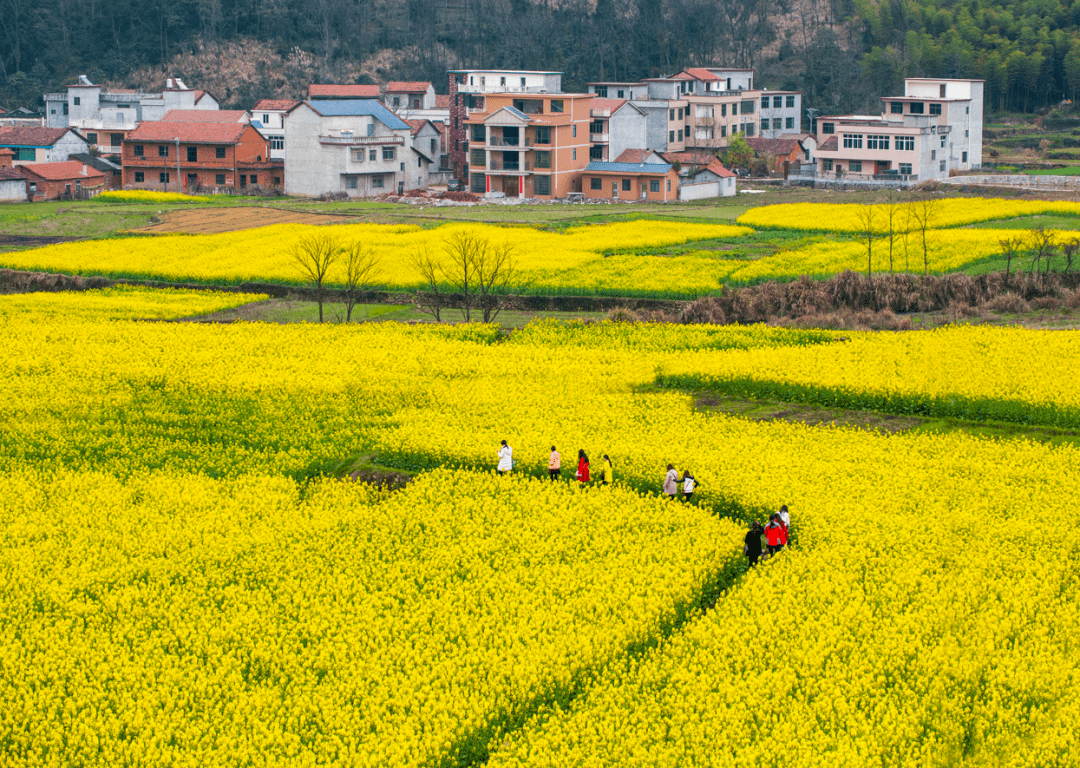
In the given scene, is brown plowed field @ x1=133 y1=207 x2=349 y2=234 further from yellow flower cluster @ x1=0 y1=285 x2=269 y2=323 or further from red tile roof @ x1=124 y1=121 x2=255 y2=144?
yellow flower cluster @ x1=0 y1=285 x2=269 y2=323

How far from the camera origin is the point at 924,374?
36156 mm

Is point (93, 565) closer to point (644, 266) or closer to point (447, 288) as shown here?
point (447, 288)

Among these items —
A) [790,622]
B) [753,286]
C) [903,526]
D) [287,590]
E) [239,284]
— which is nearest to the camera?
[790,622]

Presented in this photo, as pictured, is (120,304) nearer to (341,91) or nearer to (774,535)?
(774,535)

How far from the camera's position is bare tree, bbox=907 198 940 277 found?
193 feet

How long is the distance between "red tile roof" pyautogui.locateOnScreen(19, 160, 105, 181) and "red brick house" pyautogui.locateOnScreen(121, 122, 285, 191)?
3.15 meters

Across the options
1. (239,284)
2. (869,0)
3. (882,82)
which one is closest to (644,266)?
(239,284)

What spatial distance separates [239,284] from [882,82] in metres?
91.6

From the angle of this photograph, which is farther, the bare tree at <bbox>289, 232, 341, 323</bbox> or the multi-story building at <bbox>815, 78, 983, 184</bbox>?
the multi-story building at <bbox>815, 78, 983, 184</bbox>

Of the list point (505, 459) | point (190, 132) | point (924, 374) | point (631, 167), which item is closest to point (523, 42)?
point (190, 132)

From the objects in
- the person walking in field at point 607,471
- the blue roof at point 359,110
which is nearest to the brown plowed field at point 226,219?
the blue roof at point 359,110

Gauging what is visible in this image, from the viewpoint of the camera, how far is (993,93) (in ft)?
417

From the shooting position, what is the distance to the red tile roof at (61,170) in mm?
93375

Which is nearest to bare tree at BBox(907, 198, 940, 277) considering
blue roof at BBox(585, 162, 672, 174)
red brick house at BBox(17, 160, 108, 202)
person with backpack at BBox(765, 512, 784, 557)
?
blue roof at BBox(585, 162, 672, 174)
